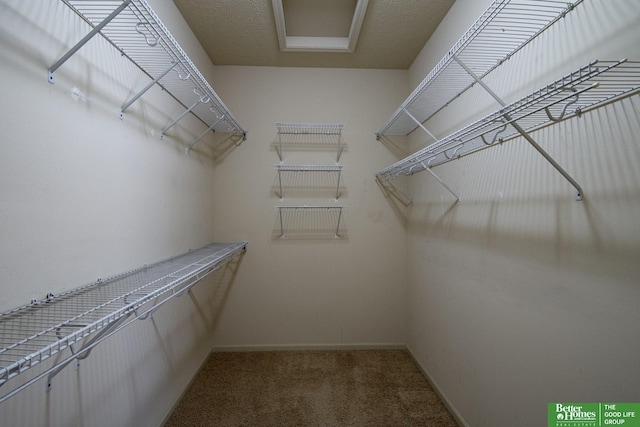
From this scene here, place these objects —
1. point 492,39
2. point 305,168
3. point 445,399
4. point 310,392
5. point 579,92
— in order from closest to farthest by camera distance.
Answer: point 579,92, point 492,39, point 445,399, point 310,392, point 305,168

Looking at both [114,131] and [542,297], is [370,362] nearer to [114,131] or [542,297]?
[542,297]

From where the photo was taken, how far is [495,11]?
0.81 meters

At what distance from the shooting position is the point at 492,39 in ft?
3.62

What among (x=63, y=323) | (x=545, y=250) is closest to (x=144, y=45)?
(x=63, y=323)

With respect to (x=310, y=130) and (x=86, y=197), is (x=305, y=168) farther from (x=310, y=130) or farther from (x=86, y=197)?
(x=86, y=197)

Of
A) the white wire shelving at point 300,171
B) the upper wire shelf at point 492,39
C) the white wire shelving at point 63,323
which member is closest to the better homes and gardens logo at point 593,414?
the upper wire shelf at point 492,39

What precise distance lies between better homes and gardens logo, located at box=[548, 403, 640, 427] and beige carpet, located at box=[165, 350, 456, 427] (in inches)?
32.7

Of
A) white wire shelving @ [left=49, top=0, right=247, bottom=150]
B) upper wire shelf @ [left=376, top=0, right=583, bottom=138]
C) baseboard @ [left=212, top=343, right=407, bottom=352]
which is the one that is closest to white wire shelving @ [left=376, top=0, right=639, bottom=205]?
upper wire shelf @ [left=376, top=0, right=583, bottom=138]

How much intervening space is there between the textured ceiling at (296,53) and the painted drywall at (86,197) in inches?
9.3

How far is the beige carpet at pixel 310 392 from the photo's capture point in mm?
1561

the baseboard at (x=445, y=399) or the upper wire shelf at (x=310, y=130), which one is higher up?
the upper wire shelf at (x=310, y=130)

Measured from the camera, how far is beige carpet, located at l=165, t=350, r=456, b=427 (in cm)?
156

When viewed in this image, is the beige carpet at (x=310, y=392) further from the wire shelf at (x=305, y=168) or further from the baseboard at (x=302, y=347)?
the wire shelf at (x=305, y=168)

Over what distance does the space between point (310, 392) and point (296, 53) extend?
2.56 meters
